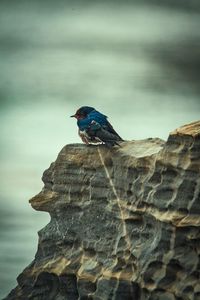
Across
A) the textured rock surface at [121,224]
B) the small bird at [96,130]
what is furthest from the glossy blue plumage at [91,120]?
the textured rock surface at [121,224]

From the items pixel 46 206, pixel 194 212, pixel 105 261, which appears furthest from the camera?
pixel 46 206

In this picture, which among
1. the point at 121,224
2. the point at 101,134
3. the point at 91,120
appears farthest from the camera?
the point at 91,120

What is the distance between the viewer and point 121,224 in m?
17.5

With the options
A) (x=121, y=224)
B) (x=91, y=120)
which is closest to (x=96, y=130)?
(x=91, y=120)

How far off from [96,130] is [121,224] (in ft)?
4.13

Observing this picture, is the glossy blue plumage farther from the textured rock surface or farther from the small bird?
the textured rock surface


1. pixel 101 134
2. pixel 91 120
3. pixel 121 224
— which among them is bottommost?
pixel 121 224

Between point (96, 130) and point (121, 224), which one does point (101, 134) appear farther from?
point (121, 224)

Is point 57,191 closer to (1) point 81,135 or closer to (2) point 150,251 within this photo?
(1) point 81,135

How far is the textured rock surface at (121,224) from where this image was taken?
16.6 meters

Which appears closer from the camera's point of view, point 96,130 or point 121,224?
point 121,224

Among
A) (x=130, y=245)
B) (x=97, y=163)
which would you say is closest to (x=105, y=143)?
(x=97, y=163)

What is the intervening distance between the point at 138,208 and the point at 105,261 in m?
0.70

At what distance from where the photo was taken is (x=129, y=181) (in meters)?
17.5
